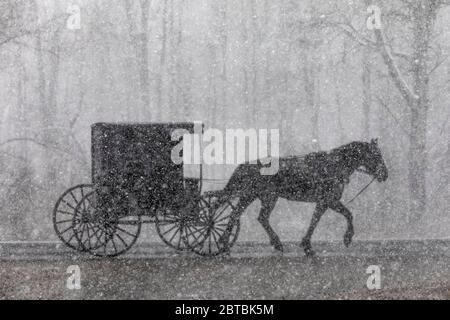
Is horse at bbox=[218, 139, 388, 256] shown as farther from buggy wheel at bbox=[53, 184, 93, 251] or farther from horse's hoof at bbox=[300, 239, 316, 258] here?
buggy wheel at bbox=[53, 184, 93, 251]

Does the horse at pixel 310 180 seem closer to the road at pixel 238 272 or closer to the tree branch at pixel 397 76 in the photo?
the road at pixel 238 272

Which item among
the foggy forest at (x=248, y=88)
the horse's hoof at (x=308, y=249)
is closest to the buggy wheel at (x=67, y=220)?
the foggy forest at (x=248, y=88)

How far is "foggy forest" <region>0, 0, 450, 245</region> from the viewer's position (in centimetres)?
1648

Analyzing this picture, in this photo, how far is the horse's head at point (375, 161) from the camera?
9477 millimetres

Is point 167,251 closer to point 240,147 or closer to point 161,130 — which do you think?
point 161,130

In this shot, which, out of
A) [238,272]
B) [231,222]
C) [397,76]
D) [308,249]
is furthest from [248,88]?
[238,272]

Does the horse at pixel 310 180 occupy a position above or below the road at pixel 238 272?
above

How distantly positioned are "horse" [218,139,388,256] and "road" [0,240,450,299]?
2.07 ft

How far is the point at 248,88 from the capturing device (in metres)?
28.7

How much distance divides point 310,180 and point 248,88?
19340mm

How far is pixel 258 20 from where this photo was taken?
27.1 meters

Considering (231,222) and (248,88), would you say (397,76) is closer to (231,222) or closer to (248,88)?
(231,222)
